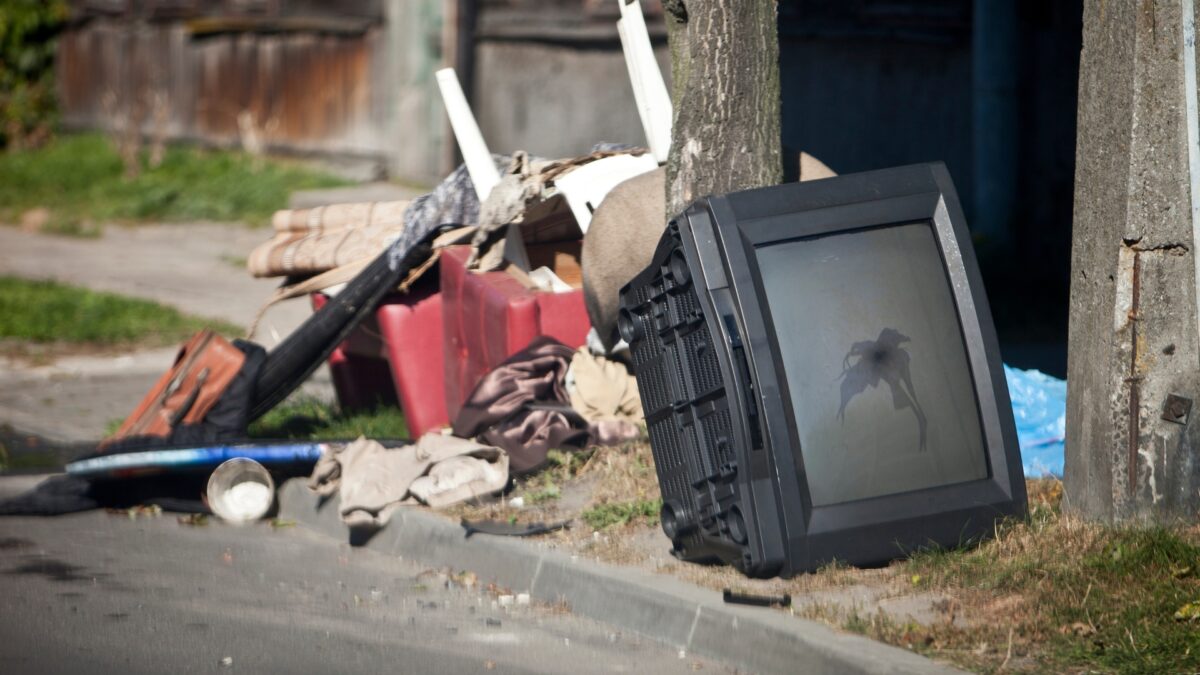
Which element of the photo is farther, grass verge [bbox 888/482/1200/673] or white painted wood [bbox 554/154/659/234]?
white painted wood [bbox 554/154/659/234]

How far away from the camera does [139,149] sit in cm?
1864

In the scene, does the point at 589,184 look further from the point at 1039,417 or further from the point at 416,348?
the point at 1039,417

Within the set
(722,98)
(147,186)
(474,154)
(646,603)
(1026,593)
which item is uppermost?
(722,98)

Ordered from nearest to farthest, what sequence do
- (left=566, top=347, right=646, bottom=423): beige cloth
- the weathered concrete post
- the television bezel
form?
1. the television bezel
2. the weathered concrete post
3. (left=566, top=347, right=646, bottom=423): beige cloth

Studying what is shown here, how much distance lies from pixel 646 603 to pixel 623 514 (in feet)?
2.63

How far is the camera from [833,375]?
180 inches

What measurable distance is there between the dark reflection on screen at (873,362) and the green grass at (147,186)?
11218 millimetres

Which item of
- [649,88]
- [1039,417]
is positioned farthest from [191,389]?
[1039,417]

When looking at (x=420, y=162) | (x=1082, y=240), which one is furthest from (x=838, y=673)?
(x=420, y=162)

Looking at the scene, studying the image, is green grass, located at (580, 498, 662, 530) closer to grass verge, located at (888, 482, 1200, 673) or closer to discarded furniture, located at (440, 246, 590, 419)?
grass verge, located at (888, 482, 1200, 673)

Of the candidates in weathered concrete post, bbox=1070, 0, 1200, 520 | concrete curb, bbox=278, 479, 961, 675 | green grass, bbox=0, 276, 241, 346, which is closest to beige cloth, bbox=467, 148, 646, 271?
concrete curb, bbox=278, 479, 961, 675

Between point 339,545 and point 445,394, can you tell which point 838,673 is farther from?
point 445,394

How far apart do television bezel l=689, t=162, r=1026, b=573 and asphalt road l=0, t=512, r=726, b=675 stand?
1.99ft

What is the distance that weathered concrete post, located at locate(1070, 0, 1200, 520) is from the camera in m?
4.64
